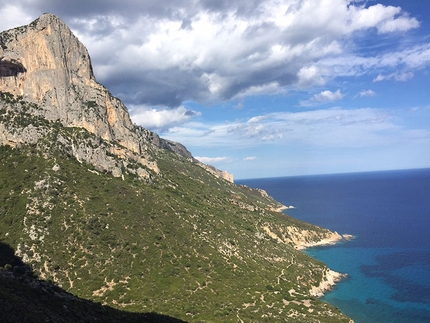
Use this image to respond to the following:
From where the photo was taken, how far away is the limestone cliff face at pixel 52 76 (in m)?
78.2

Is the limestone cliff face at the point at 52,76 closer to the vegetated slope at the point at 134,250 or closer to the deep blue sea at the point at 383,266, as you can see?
the vegetated slope at the point at 134,250

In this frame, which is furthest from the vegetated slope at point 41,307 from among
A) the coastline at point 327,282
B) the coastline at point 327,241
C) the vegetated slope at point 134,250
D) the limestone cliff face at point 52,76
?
the coastline at point 327,241

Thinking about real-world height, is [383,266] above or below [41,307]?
below

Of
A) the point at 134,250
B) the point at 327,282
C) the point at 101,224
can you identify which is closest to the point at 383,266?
the point at 327,282

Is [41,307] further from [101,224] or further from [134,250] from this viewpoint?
[101,224]

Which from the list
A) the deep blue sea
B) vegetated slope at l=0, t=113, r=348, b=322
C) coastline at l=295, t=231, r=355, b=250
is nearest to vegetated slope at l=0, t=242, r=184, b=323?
vegetated slope at l=0, t=113, r=348, b=322

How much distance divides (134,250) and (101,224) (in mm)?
8595

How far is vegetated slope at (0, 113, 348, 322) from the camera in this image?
45406mm

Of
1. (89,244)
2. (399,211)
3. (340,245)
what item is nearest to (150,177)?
(89,244)

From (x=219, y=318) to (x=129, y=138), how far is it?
69230 millimetres

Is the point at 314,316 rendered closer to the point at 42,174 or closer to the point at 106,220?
the point at 106,220

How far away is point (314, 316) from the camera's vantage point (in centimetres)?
4647

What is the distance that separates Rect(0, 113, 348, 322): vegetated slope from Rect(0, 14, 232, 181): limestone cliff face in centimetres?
699

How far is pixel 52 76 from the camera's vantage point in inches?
3164
